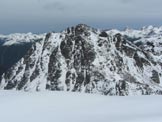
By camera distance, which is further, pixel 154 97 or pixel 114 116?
pixel 154 97

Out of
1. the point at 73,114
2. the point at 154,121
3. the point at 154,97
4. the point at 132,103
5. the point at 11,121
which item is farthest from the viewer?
the point at 154,97

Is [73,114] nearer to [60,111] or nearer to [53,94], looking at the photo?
[60,111]

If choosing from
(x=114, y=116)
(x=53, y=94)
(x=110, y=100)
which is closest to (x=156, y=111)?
(x=114, y=116)

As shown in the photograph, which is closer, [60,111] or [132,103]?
[60,111]

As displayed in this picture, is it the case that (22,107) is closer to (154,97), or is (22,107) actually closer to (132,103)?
(132,103)

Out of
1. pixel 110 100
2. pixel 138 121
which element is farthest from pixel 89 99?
pixel 138 121

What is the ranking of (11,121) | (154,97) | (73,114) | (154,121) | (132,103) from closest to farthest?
(154,121), (11,121), (73,114), (132,103), (154,97)
